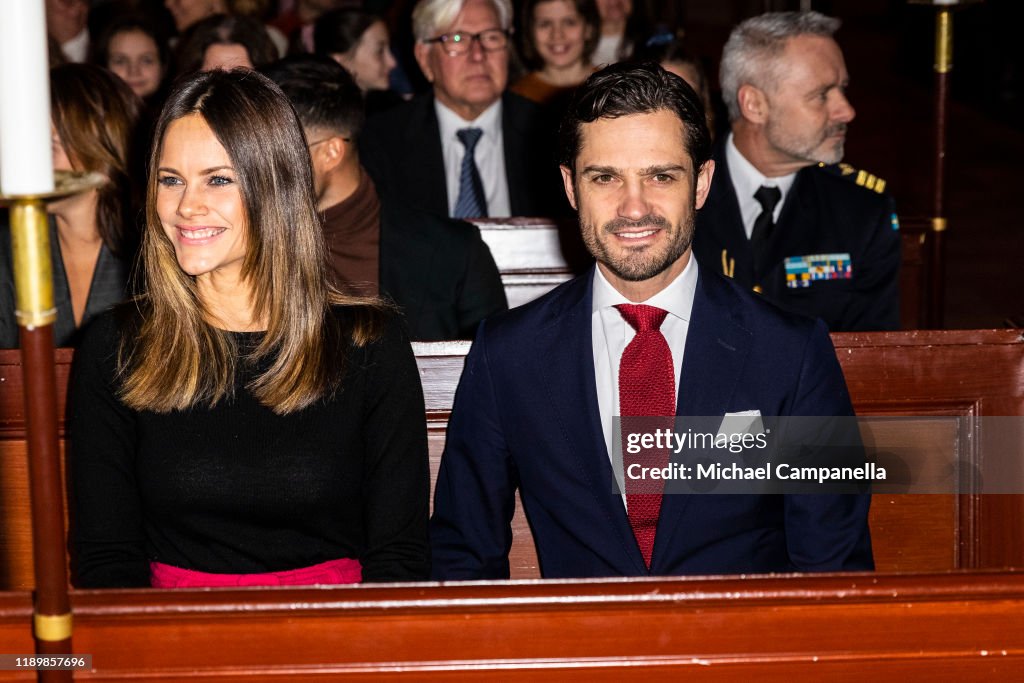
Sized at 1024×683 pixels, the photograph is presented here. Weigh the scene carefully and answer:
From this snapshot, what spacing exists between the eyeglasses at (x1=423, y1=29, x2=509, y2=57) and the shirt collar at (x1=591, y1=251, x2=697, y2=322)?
2712 mm

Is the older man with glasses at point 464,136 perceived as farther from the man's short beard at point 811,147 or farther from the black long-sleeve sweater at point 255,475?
the black long-sleeve sweater at point 255,475

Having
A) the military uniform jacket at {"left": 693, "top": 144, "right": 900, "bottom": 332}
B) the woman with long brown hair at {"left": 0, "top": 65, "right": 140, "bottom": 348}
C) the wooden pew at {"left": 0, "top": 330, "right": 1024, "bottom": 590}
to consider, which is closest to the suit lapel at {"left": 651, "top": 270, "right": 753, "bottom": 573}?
the wooden pew at {"left": 0, "top": 330, "right": 1024, "bottom": 590}

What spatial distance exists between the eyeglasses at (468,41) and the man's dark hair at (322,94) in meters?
1.24

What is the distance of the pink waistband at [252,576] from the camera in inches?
89.2

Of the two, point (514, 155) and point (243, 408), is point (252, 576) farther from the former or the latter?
point (514, 155)

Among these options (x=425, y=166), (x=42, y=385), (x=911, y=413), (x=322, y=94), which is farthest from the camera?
(x=425, y=166)

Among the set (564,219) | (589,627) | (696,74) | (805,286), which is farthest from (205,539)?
(696,74)

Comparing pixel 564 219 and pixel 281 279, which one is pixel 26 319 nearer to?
pixel 281 279

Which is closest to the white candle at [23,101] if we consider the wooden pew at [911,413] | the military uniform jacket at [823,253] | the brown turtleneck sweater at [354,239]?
the wooden pew at [911,413]

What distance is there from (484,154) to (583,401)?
2.75 meters

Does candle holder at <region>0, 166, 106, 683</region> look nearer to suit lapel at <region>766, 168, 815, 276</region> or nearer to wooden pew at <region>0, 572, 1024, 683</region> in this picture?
wooden pew at <region>0, 572, 1024, 683</region>

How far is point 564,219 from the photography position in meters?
4.26

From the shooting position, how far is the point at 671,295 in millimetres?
2346
